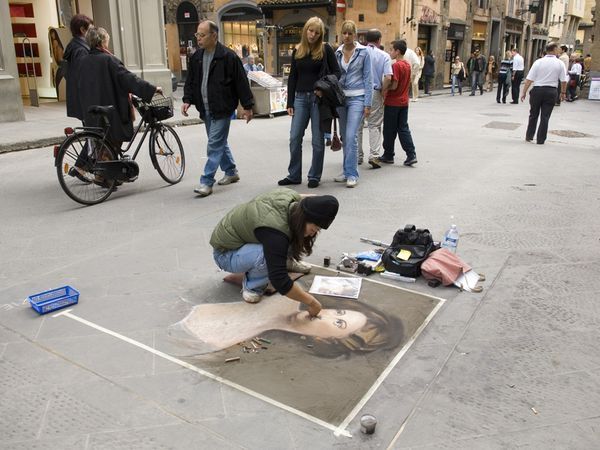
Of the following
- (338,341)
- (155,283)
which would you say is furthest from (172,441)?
(155,283)

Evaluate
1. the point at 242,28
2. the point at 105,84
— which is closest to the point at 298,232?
the point at 105,84

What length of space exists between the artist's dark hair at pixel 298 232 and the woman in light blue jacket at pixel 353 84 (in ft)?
10.8

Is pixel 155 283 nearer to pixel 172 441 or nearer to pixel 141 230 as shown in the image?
pixel 141 230

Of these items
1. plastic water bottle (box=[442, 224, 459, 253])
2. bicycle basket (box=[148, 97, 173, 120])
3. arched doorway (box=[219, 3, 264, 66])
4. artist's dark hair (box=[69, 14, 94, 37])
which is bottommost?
plastic water bottle (box=[442, 224, 459, 253])

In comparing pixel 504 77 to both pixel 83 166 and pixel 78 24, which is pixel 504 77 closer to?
pixel 78 24

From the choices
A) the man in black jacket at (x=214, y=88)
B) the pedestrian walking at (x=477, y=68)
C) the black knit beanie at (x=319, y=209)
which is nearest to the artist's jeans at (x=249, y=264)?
the black knit beanie at (x=319, y=209)

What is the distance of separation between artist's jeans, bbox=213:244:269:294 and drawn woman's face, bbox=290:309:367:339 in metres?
0.34

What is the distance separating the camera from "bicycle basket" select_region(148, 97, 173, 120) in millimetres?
6223

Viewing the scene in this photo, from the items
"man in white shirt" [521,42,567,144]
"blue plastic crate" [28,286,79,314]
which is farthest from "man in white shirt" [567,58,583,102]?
"blue plastic crate" [28,286,79,314]

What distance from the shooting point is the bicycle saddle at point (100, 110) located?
5609 mm

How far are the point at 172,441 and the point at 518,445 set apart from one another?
1456 millimetres

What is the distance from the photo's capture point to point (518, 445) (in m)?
2.33

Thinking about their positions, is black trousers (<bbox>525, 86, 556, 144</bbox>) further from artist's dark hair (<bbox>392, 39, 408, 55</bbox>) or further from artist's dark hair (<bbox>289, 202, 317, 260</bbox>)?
artist's dark hair (<bbox>289, 202, 317, 260</bbox>)

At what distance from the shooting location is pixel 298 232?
3082 millimetres
